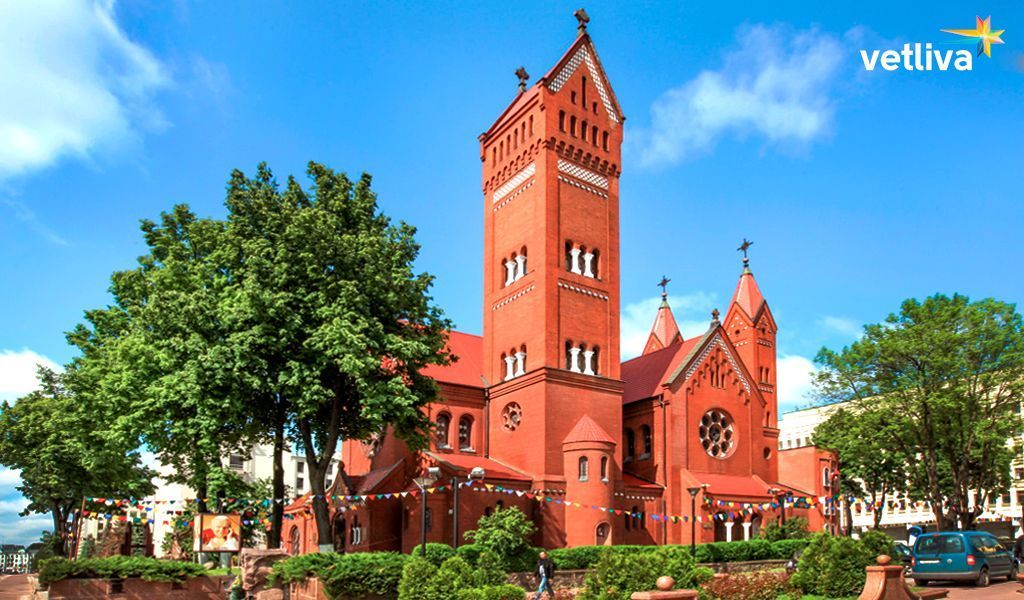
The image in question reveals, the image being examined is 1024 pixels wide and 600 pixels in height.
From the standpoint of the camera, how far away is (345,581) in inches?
884

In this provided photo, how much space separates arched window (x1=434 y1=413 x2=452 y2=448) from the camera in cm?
4044

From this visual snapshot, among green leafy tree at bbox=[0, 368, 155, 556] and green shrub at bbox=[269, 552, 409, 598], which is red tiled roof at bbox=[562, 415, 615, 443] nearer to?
green shrub at bbox=[269, 552, 409, 598]

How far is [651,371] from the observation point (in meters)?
46.3

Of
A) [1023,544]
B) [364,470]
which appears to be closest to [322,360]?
[364,470]

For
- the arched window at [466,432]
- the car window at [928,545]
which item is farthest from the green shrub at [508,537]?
the car window at [928,545]

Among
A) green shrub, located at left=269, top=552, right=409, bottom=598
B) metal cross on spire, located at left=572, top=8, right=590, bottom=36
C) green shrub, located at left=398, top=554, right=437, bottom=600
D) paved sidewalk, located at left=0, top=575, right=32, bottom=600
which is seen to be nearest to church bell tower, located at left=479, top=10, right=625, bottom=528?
metal cross on spire, located at left=572, top=8, right=590, bottom=36

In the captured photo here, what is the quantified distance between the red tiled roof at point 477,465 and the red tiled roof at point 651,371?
9094 millimetres

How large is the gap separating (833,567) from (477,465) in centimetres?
2055

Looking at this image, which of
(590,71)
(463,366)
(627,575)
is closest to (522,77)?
(590,71)

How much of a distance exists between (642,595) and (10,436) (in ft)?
148

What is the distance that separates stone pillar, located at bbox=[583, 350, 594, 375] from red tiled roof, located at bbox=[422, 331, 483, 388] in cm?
538

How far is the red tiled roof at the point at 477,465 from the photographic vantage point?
36.8 metres

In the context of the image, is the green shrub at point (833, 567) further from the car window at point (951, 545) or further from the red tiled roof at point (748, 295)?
the red tiled roof at point (748, 295)

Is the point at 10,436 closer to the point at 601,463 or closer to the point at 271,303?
the point at 271,303
